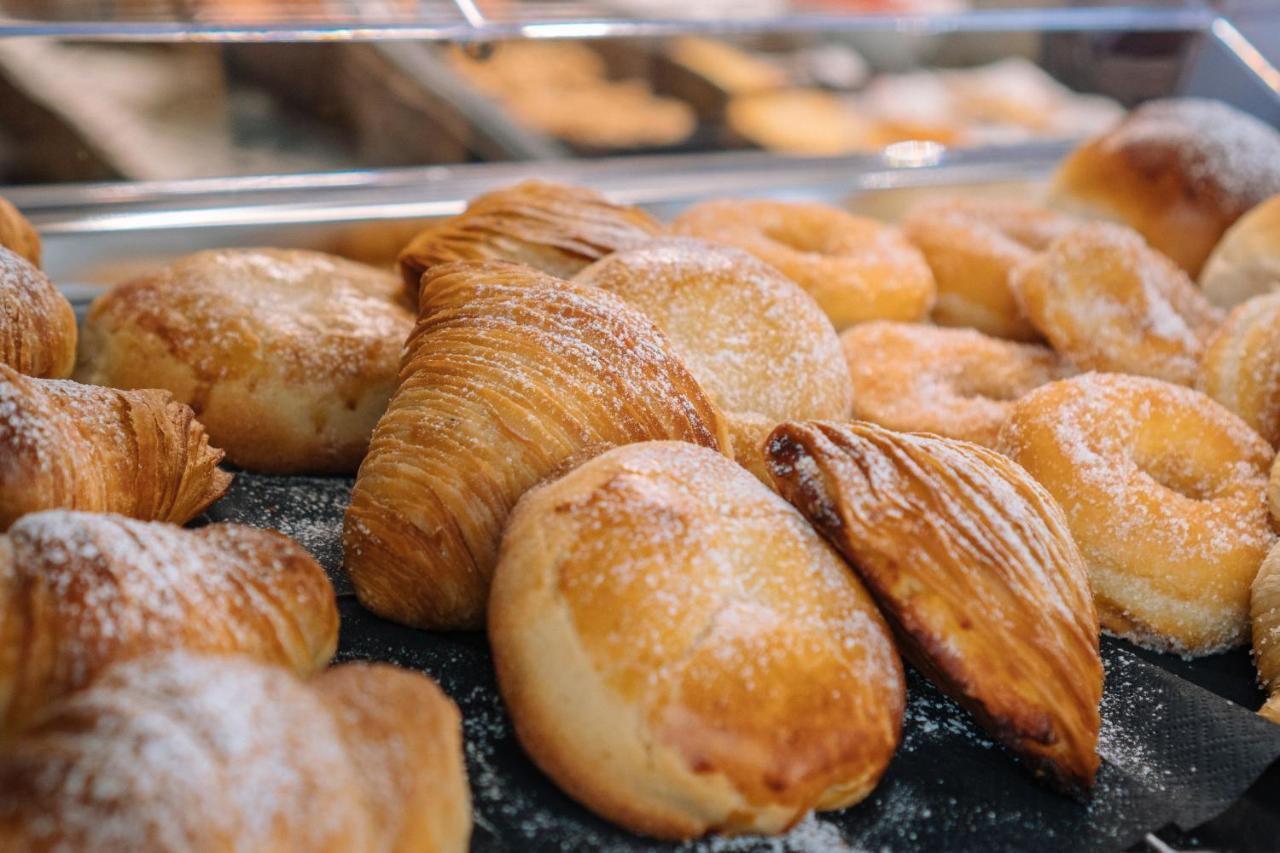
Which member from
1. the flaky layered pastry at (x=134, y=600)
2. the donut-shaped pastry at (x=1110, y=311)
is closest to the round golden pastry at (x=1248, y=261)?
the donut-shaped pastry at (x=1110, y=311)

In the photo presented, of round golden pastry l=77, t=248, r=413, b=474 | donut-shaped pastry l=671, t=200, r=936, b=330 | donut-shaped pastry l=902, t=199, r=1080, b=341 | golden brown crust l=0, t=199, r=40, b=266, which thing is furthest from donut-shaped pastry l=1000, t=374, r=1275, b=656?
golden brown crust l=0, t=199, r=40, b=266

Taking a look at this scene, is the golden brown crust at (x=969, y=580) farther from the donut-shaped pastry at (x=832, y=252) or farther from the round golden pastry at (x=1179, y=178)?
the round golden pastry at (x=1179, y=178)

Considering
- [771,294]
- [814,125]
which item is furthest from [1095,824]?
[814,125]

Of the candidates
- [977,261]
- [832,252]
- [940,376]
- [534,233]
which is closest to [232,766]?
[534,233]

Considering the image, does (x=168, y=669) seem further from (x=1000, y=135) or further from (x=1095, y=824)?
(x=1000, y=135)

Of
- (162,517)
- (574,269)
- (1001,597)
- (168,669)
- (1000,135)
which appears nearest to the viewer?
(168,669)
